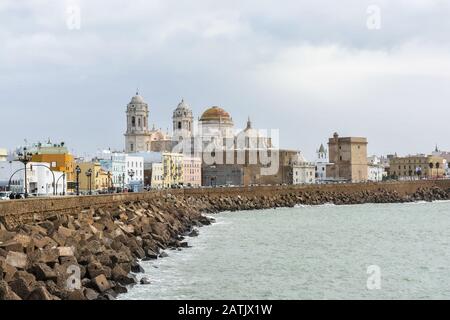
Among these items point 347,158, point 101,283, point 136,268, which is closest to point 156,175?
point 347,158

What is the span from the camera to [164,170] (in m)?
88.1

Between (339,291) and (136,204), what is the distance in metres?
20.2

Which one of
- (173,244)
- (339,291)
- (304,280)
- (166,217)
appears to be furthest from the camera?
(166,217)

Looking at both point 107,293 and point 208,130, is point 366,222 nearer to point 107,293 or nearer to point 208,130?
point 107,293

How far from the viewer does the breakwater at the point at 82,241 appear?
628 inches

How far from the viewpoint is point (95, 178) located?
67.9 meters

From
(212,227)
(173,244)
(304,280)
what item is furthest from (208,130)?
(304,280)

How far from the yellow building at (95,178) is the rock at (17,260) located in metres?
47.3

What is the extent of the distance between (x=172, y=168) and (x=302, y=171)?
22.3m

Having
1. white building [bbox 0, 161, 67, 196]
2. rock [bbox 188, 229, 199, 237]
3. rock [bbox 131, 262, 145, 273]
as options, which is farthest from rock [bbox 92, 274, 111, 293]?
white building [bbox 0, 161, 67, 196]

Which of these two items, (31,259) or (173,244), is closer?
(31,259)

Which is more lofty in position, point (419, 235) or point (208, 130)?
point (208, 130)

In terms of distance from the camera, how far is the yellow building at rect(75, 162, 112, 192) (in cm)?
6587
